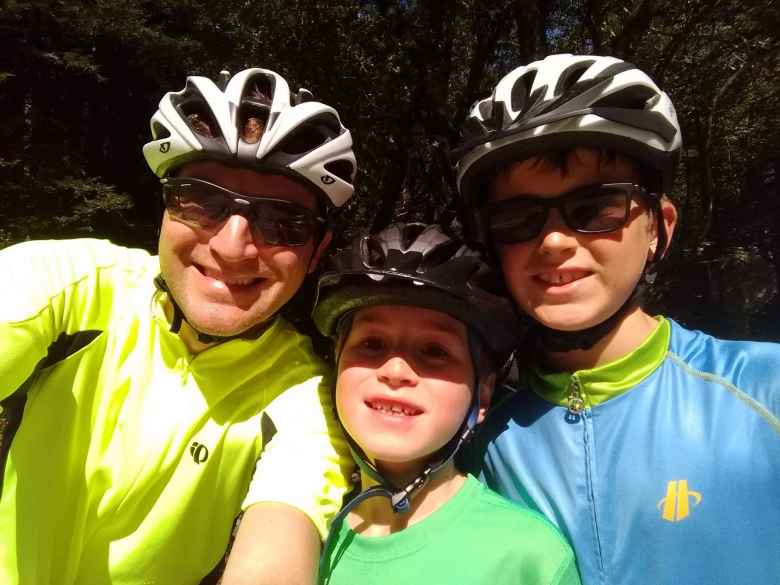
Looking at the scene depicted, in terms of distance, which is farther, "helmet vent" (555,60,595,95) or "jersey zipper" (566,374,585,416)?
"helmet vent" (555,60,595,95)

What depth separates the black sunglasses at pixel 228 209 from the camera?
8.48 feet

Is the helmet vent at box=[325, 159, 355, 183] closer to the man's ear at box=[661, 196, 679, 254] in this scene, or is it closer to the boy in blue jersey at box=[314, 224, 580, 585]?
the boy in blue jersey at box=[314, 224, 580, 585]

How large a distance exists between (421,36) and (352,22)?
4.24 feet

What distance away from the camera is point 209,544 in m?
2.70

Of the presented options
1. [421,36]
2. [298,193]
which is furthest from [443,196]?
[298,193]

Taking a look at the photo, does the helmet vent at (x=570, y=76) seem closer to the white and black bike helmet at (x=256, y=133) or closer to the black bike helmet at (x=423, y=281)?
the black bike helmet at (x=423, y=281)

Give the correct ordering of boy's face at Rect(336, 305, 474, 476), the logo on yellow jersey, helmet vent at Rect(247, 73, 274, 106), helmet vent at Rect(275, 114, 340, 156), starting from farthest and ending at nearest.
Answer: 1. helmet vent at Rect(247, 73, 274, 106)
2. helmet vent at Rect(275, 114, 340, 156)
3. boy's face at Rect(336, 305, 474, 476)
4. the logo on yellow jersey

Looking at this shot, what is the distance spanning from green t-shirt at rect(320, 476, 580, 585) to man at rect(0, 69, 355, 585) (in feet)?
0.69

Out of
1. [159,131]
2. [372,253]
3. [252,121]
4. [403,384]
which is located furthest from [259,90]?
[403,384]

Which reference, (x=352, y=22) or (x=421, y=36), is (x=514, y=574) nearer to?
(x=421, y=36)

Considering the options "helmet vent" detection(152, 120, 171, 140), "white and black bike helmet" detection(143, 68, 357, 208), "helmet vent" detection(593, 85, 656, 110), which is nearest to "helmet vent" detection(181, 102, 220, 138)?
"white and black bike helmet" detection(143, 68, 357, 208)

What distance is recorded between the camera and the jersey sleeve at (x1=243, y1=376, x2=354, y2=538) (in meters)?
2.32

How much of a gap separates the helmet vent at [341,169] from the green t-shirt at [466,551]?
1.50m

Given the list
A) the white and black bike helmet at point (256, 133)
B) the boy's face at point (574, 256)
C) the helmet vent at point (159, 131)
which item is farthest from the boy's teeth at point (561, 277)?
the helmet vent at point (159, 131)
